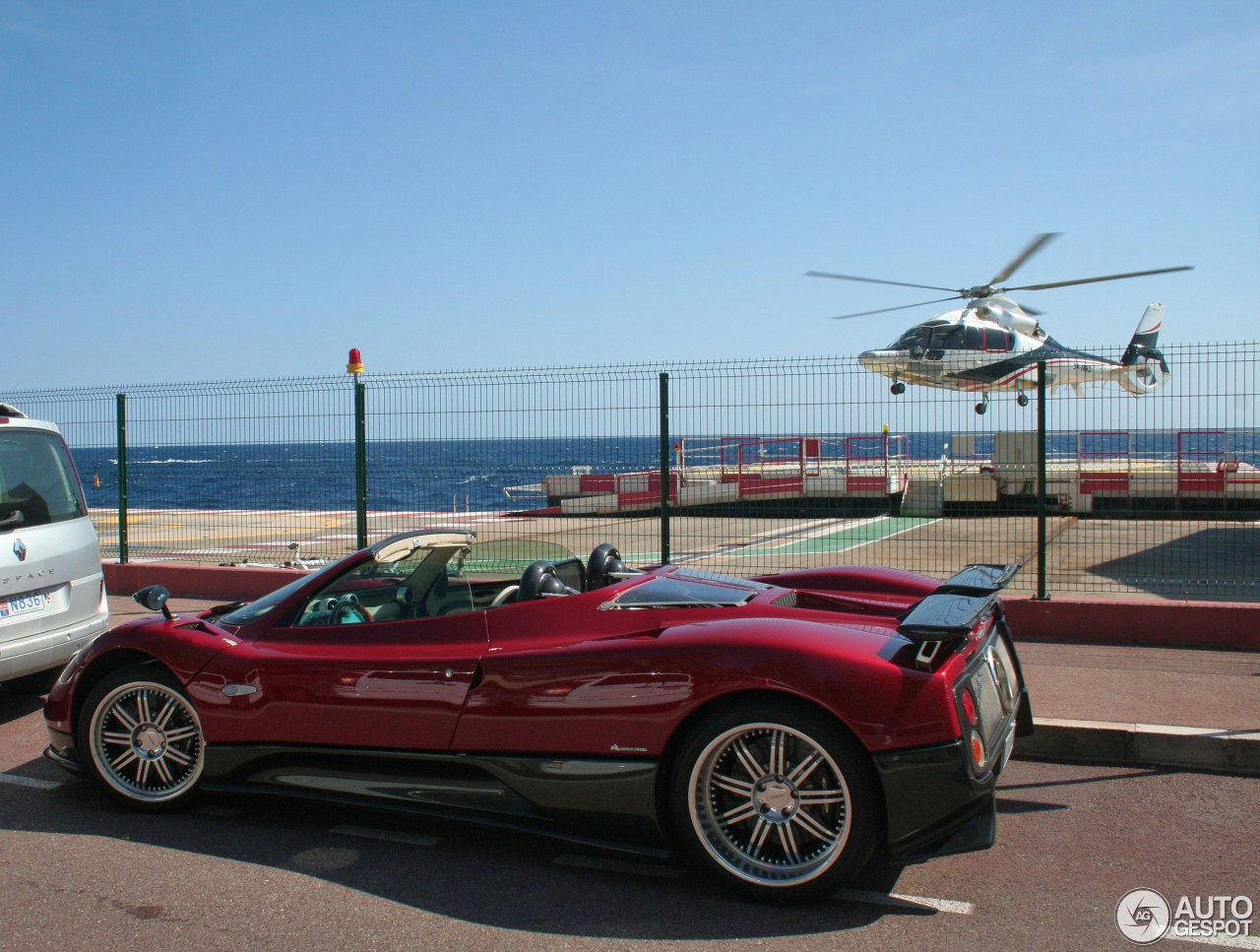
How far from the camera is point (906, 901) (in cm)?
355

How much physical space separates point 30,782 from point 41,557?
1640 millimetres

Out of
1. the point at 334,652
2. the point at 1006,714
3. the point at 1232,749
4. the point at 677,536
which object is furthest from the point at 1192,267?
the point at 334,652

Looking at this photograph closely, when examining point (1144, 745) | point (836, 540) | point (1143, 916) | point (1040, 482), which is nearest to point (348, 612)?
point (1143, 916)

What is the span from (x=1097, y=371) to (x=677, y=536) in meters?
19.5

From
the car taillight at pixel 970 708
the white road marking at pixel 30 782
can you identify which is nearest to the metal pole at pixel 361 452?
the white road marking at pixel 30 782

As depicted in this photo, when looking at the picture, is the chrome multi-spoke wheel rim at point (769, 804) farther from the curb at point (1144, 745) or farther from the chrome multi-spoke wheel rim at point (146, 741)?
the chrome multi-spoke wheel rim at point (146, 741)

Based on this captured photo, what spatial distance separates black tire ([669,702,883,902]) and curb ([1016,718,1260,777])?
79.6 inches

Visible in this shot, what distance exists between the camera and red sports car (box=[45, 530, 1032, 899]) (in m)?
3.39

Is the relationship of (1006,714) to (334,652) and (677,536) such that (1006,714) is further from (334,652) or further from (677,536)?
(677,536)

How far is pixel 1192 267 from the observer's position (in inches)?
693

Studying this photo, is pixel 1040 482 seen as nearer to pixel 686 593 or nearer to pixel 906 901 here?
pixel 686 593

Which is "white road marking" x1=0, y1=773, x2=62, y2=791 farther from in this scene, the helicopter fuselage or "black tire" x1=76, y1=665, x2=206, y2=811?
the helicopter fuselage

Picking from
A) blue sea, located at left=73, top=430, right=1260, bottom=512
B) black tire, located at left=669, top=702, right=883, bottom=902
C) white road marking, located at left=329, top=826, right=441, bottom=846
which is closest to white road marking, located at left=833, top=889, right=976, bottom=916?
black tire, located at left=669, top=702, right=883, bottom=902

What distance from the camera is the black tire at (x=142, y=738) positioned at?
14.4 ft
